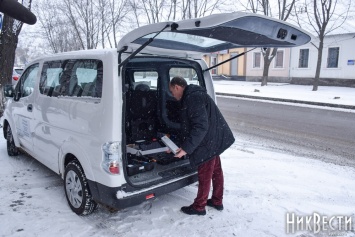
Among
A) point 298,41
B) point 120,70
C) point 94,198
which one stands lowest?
point 94,198

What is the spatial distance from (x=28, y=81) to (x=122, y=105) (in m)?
2.69

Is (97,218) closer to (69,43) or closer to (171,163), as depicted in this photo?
(171,163)

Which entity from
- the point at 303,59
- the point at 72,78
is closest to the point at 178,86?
the point at 72,78

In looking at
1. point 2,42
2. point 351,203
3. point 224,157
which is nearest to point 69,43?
point 2,42

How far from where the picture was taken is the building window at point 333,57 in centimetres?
2305

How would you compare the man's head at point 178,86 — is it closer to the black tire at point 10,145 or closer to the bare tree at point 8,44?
the black tire at point 10,145

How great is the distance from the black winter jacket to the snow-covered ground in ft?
2.62

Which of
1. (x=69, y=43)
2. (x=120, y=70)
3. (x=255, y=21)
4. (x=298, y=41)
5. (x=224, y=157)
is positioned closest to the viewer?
(x=255, y=21)

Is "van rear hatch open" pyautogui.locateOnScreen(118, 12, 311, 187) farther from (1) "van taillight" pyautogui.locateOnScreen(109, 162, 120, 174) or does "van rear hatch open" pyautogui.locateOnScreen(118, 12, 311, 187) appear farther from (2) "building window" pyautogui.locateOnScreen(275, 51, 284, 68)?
(2) "building window" pyautogui.locateOnScreen(275, 51, 284, 68)

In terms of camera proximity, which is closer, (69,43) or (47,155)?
(47,155)

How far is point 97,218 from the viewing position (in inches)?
141

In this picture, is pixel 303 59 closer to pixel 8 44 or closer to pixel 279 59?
pixel 279 59

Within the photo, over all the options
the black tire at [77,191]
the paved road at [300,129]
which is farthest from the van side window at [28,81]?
the paved road at [300,129]

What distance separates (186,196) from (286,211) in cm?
131
